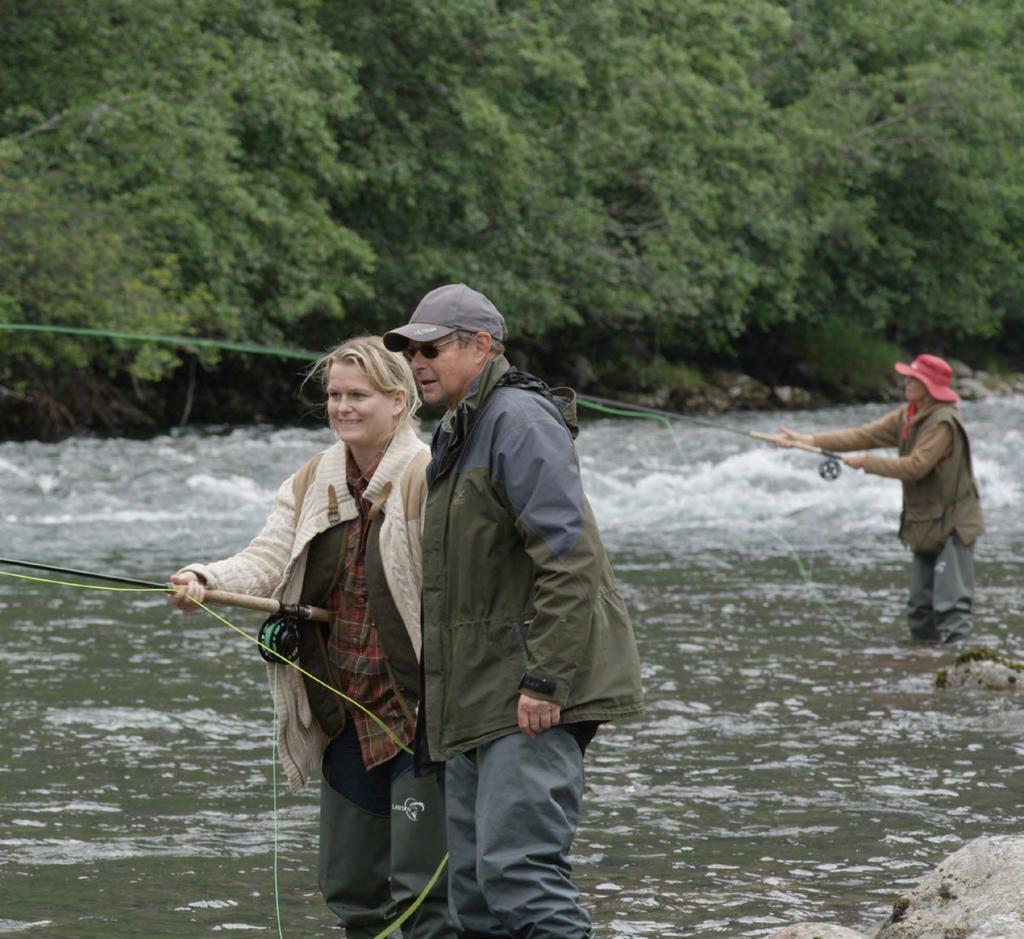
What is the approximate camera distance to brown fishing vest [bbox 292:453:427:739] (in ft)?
13.4

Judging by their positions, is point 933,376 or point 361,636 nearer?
point 361,636

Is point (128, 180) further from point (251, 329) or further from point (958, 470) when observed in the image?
point (958, 470)

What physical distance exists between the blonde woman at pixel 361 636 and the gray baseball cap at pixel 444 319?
0.34 meters

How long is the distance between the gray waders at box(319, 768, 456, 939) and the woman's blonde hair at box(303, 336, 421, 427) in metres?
0.84

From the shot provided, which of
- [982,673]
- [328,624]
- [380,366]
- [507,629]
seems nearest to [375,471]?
[380,366]

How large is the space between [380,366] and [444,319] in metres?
0.38

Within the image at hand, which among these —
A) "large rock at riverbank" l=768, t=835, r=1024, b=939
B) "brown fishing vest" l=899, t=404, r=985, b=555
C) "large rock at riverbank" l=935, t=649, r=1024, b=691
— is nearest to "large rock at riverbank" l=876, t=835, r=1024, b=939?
"large rock at riverbank" l=768, t=835, r=1024, b=939

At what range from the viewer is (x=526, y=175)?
93.6ft

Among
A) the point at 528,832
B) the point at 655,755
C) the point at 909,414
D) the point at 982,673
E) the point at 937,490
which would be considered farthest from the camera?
the point at 909,414

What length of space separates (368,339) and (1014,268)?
40476mm

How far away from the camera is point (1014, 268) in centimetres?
4269

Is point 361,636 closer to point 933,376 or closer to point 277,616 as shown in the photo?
point 277,616

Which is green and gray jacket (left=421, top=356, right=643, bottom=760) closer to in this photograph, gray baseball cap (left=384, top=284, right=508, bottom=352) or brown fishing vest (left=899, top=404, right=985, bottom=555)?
gray baseball cap (left=384, top=284, right=508, bottom=352)

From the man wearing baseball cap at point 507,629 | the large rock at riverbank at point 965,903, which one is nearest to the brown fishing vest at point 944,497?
the large rock at riverbank at point 965,903
